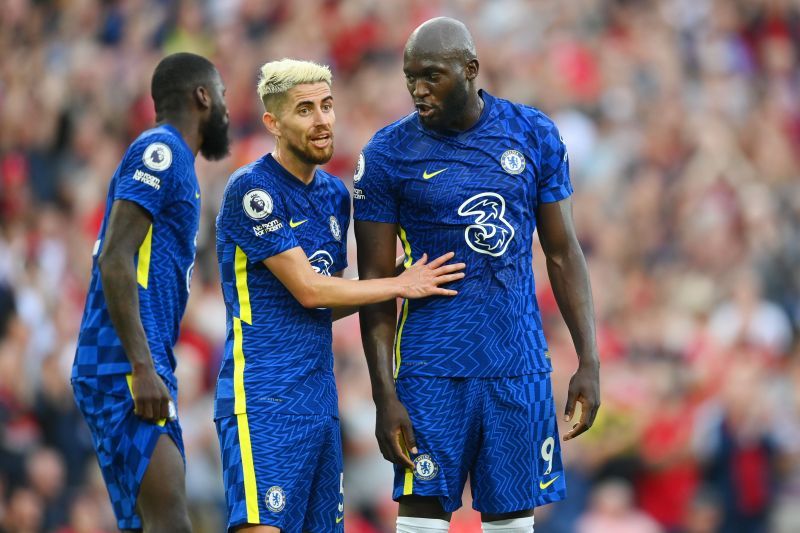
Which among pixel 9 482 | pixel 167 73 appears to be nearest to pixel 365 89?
pixel 9 482

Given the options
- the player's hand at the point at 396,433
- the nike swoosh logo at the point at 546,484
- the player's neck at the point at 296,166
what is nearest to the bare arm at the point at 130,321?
the player's neck at the point at 296,166

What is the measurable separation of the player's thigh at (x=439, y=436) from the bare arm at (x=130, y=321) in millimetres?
1051

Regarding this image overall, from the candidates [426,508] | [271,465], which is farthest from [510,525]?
[271,465]

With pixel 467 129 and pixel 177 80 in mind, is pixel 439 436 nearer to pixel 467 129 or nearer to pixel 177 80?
pixel 467 129

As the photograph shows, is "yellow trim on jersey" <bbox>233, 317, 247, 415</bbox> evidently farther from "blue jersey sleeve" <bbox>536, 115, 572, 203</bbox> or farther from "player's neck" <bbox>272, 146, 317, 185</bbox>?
"blue jersey sleeve" <bbox>536, 115, 572, 203</bbox>

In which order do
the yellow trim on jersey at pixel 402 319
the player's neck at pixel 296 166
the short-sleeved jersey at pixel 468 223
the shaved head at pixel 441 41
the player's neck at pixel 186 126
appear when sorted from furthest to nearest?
1. the player's neck at pixel 186 126
2. the player's neck at pixel 296 166
3. the yellow trim on jersey at pixel 402 319
4. the short-sleeved jersey at pixel 468 223
5. the shaved head at pixel 441 41

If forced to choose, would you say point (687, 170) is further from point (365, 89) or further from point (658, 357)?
point (365, 89)

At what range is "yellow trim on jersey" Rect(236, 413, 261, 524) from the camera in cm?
569

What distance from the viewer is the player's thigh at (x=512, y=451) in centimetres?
570

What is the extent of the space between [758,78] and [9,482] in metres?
8.03

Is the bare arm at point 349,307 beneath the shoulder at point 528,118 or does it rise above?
beneath

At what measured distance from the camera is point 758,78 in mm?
13953

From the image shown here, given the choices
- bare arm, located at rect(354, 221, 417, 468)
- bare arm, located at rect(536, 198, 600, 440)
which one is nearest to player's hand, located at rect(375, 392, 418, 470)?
bare arm, located at rect(354, 221, 417, 468)

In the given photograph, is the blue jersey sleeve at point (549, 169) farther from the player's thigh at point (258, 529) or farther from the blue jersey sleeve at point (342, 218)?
the player's thigh at point (258, 529)
